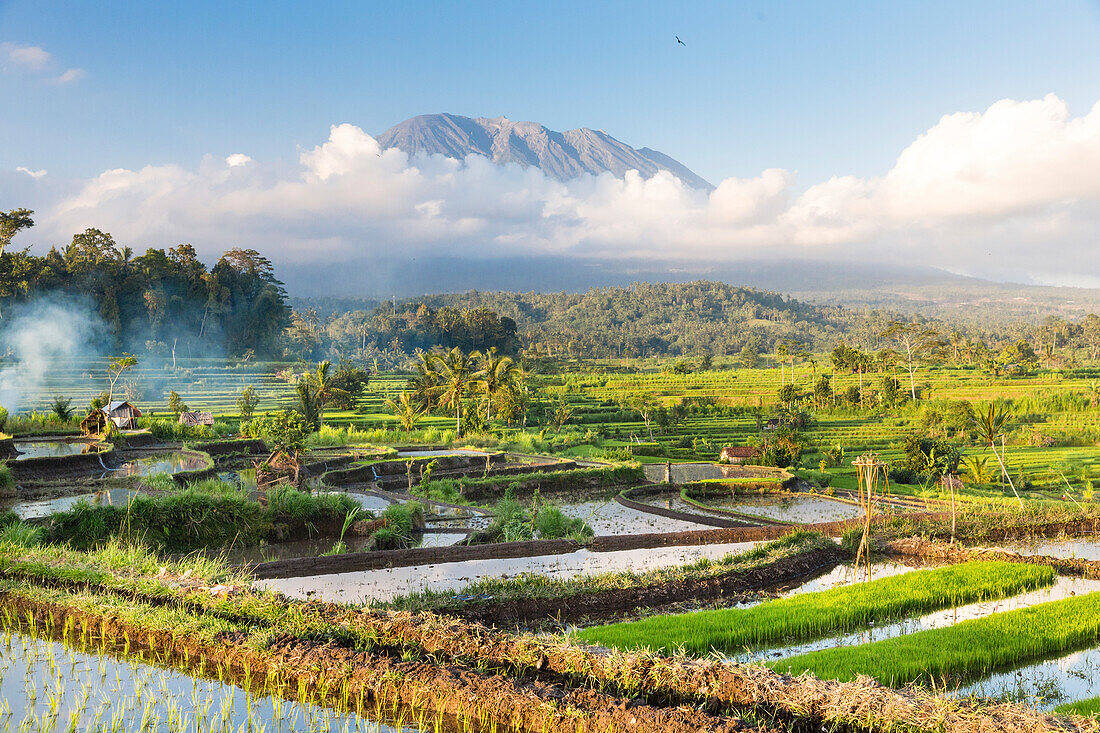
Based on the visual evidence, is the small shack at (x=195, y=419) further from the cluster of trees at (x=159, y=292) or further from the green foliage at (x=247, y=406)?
the cluster of trees at (x=159, y=292)

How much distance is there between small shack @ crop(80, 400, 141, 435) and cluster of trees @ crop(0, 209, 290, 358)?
22.3 meters

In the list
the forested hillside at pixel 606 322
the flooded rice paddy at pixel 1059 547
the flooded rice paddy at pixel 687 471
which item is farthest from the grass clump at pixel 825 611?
the forested hillside at pixel 606 322

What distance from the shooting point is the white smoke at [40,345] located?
125 ft

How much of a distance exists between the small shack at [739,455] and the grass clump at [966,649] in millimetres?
15855

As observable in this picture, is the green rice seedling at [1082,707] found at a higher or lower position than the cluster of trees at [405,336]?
lower

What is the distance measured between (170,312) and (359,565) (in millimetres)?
51100

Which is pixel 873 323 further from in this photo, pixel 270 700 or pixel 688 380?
pixel 270 700

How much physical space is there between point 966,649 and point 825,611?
1.33 metres

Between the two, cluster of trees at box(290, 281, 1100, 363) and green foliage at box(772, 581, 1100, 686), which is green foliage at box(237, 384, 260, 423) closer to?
cluster of trees at box(290, 281, 1100, 363)

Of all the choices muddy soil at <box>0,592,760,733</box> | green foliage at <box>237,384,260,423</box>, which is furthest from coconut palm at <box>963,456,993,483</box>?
green foliage at <box>237,384,260,423</box>

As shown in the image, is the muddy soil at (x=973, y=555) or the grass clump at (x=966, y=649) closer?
the grass clump at (x=966, y=649)

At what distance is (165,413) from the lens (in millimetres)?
34688

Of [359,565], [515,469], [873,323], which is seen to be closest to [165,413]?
[515,469]

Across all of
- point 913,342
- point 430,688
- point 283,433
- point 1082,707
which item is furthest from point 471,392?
point 913,342
